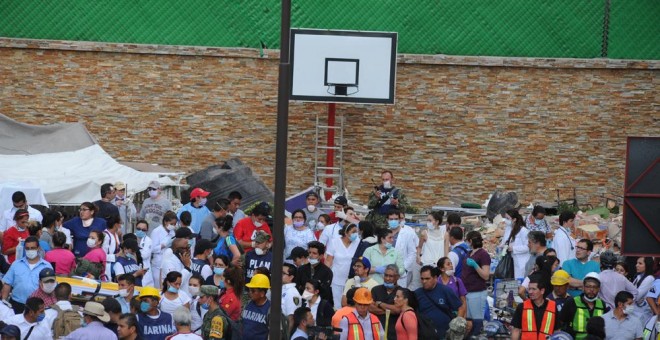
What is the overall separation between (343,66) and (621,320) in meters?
13.8

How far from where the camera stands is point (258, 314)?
1565 centimetres

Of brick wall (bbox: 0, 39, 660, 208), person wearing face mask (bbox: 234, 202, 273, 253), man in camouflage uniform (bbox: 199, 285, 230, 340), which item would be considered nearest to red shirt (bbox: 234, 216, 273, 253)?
person wearing face mask (bbox: 234, 202, 273, 253)

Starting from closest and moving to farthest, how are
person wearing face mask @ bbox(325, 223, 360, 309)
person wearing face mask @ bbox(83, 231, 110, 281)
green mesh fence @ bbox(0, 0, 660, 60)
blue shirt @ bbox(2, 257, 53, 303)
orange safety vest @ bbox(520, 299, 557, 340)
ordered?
1. orange safety vest @ bbox(520, 299, 557, 340)
2. blue shirt @ bbox(2, 257, 53, 303)
3. person wearing face mask @ bbox(83, 231, 110, 281)
4. person wearing face mask @ bbox(325, 223, 360, 309)
5. green mesh fence @ bbox(0, 0, 660, 60)

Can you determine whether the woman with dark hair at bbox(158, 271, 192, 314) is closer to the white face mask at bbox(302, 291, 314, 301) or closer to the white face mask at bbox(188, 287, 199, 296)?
the white face mask at bbox(188, 287, 199, 296)

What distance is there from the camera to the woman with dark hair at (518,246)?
66.7 feet

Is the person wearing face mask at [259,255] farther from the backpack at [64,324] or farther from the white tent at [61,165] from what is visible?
the white tent at [61,165]

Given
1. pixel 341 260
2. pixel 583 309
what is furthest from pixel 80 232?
pixel 583 309

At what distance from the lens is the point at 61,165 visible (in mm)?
Answer: 25031

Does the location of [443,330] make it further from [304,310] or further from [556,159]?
[556,159]

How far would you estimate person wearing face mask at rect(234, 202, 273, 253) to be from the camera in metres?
19.9

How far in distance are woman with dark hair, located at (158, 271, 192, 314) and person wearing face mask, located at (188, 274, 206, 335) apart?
0.26 metres

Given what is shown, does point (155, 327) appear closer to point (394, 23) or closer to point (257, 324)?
point (257, 324)

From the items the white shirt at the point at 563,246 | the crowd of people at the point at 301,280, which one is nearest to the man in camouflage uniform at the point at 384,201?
the crowd of people at the point at 301,280

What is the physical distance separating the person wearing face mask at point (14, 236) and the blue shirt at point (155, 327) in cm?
449
